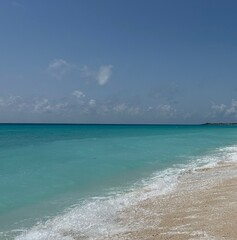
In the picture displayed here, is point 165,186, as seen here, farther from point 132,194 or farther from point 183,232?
point 183,232

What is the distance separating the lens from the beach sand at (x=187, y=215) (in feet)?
26.5

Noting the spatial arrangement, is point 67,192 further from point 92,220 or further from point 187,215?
point 187,215

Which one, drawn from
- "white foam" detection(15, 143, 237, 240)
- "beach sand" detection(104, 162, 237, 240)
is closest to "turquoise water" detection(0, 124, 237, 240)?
"white foam" detection(15, 143, 237, 240)

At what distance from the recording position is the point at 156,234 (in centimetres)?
820

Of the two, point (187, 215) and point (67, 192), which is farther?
point (67, 192)

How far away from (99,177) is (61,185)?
8.39 feet

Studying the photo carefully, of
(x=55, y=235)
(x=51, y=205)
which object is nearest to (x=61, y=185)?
(x=51, y=205)

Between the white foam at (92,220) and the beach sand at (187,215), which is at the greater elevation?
the beach sand at (187,215)

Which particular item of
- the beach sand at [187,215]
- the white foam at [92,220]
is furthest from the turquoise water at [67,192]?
the beach sand at [187,215]

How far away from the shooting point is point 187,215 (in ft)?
31.4

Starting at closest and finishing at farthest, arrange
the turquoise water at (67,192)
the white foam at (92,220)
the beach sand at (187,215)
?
the beach sand at (187,215) → the white foam at (92,220) → the turquoise water at (67,192)

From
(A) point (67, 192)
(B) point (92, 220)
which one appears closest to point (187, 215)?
(B) point (92, 220)

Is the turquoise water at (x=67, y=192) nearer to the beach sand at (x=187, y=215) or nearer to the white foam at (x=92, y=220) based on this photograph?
the white foam at (x=92, y=220)

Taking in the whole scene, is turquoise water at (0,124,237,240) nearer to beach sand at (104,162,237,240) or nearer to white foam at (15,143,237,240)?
white foam at (15,143,237,240)
